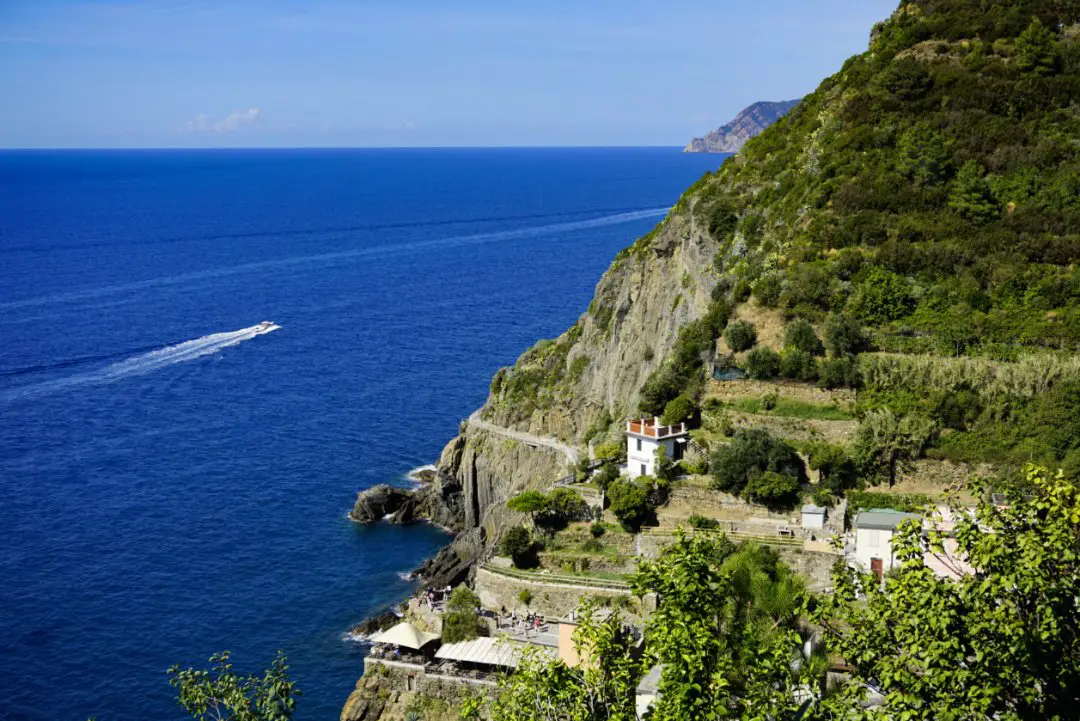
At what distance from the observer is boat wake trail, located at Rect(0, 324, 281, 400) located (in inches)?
3497

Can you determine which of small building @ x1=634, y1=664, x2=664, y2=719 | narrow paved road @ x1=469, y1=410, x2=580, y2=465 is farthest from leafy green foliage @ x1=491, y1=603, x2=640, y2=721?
narrow paved road @ x1=469, y1=410, x2=580, y2=465

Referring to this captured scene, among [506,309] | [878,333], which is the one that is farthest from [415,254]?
[878,333]

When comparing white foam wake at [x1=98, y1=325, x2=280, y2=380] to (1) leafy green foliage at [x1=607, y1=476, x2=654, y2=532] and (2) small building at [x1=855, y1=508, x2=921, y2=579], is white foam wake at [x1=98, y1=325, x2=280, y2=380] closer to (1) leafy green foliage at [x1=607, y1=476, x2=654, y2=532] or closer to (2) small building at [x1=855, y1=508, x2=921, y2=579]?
(1) leafy green foliage at [x1=607, y1=476, x2=654, y2=532]

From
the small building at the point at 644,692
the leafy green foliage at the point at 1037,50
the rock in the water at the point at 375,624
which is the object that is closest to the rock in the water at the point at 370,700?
the rock in the water at the point at 375,624

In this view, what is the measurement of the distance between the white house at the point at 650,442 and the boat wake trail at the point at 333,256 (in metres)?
89.8

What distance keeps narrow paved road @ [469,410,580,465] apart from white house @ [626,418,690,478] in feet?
38.4

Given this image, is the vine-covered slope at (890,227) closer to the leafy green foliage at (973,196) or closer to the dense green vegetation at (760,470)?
the leafy green foliage at (973,196)

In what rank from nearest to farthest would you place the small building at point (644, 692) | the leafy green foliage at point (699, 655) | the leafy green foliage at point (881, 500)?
the leafy green foliage at point (699, 655), the small building at point (644, 692), the leafy green foliage at point (881, 500)

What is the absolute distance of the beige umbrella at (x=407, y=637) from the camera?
41.1 meters

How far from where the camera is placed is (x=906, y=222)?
52.9 meters

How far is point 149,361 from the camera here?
97.2m

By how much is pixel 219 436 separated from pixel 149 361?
69.3 ft

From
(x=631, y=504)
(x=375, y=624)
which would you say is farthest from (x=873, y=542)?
(x=375, y=624)

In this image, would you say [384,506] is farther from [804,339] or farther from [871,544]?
[871,544]
